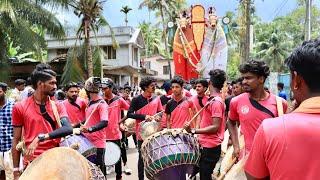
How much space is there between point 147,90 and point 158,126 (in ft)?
2.42

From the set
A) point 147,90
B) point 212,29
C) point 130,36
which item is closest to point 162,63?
point 130,36

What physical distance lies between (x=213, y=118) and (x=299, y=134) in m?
3.72

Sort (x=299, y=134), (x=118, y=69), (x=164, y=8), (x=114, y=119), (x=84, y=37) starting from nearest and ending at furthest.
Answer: (x=299, y=134) → (x=114, y=119) → (x=84, y=37) → (x=118, y=69) → (x=164, y=8)

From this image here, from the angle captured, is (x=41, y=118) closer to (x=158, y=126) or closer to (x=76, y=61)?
(x=158, y=126)

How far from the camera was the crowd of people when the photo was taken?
6.59ft

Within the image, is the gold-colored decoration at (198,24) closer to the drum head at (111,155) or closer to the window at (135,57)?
the drum head at (111,155)

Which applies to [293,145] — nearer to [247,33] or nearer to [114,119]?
[114,119]

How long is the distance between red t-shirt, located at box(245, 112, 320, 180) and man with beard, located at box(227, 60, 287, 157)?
246cm

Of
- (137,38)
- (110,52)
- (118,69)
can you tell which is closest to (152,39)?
(137,38)

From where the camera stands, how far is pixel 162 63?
60094 mm

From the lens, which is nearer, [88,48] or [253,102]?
[253,102]

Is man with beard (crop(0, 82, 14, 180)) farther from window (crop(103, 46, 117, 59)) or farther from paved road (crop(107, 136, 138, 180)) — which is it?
window (crop(103, 46, 117, 59))

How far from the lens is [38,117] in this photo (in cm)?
463

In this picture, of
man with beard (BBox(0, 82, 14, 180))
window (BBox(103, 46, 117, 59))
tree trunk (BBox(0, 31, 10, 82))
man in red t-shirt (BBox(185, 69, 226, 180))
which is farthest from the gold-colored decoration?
window (BBox(103, 46, 117, 59))
